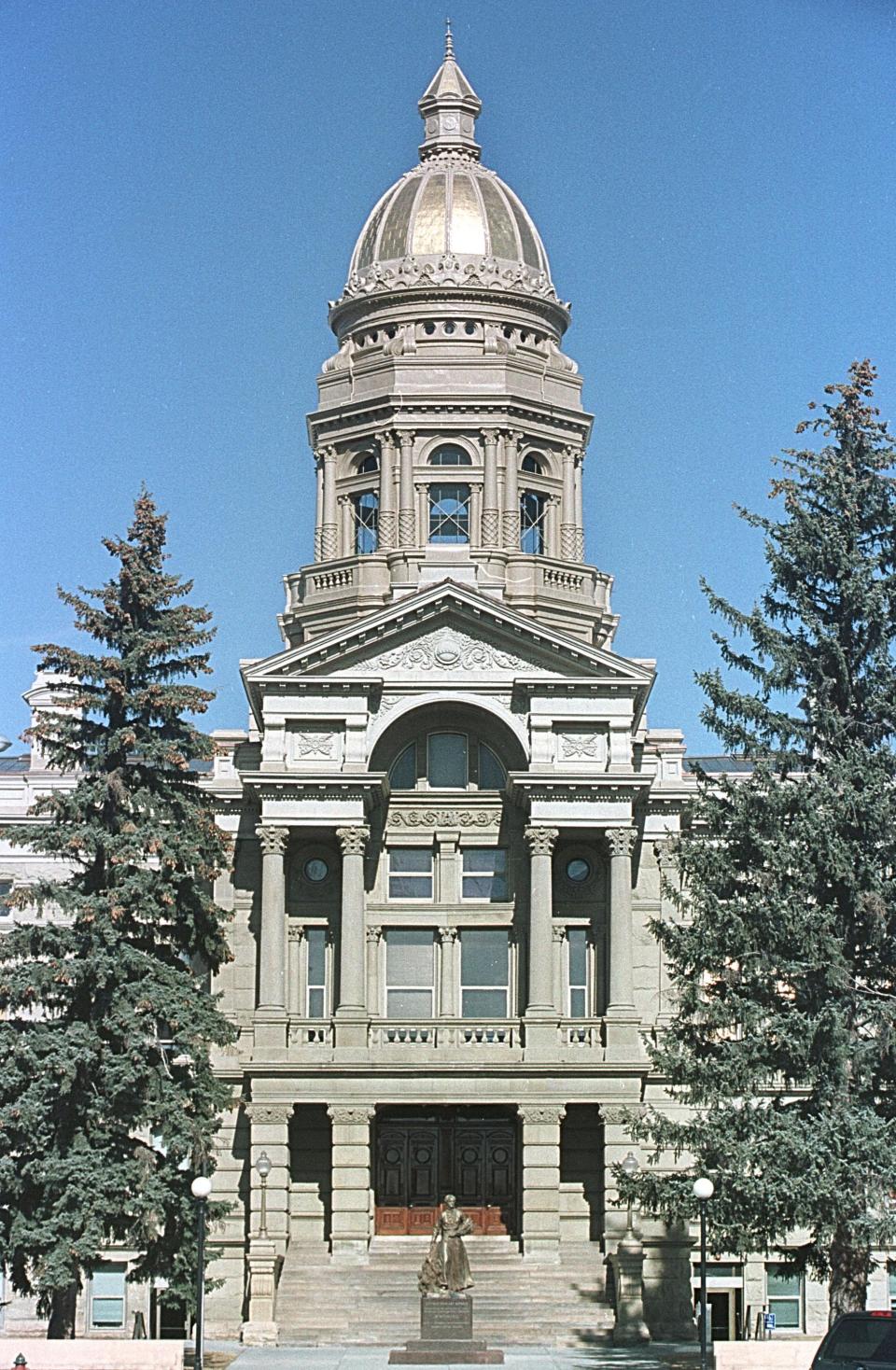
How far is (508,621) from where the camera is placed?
5638 cm

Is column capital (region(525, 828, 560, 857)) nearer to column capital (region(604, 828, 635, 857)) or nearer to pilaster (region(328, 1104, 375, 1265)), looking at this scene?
column capital (region(604, 828, 635, 857))

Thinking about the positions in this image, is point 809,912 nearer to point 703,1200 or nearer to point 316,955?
point 703,1200

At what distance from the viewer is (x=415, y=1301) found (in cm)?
5147

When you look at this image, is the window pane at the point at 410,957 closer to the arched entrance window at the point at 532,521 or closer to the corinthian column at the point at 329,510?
the corinthian column at the point at 329,510

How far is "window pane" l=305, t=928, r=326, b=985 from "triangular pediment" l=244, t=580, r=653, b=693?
5924 mm

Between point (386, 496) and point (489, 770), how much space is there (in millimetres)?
8212

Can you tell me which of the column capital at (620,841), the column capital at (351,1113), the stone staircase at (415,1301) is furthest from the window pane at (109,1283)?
the column capital at (620,841)

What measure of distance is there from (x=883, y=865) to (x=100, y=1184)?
15.2m

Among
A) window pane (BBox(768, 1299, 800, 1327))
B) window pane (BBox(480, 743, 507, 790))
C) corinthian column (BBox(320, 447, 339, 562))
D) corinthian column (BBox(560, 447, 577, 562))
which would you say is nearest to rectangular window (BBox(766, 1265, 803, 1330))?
window pane (BBox(768, 1299, 800, 1327))

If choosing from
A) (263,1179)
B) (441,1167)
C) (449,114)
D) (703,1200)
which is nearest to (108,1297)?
(263,1179)

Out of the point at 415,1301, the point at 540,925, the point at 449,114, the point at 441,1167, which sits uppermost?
the point at 449,114

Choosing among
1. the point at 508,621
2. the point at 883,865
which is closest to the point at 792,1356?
the point at 883,865

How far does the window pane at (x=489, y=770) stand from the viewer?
2286 inches

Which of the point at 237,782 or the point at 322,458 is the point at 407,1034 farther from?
the point at 322,458
